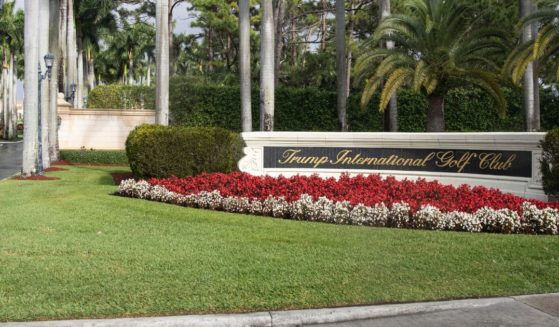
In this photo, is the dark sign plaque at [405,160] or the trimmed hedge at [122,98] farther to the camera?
the trimmed hedge at [122,98]

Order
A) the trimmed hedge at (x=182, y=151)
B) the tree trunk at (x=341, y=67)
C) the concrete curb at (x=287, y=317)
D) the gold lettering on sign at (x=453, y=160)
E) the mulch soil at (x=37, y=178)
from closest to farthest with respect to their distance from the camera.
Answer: the concrete curb at (x=287, y=317)
the gold lettering on sign at (x=453, y=160)
the trimmed hedge at (x=182, y=151)
the mulch soil at (x=37, y=178)
the tree trunk at (x=341, y=67)

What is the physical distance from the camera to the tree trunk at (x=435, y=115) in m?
17.6

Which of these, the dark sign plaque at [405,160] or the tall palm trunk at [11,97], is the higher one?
the tall palm trunk at [11,97]

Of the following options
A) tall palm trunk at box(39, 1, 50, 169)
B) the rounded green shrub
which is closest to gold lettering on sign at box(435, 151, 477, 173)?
the rounded green shrub

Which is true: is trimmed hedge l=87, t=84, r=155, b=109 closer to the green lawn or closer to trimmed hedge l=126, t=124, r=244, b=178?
trimmed hedge l=126, t=124, r=244, b=178

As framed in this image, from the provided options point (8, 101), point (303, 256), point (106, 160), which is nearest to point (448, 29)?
point (303, 256)

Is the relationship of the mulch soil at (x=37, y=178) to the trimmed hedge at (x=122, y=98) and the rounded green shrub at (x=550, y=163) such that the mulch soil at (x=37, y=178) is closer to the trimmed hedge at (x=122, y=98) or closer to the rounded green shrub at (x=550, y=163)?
the rounded green shrub at (x=550, y=163)

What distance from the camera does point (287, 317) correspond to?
15.8 feet

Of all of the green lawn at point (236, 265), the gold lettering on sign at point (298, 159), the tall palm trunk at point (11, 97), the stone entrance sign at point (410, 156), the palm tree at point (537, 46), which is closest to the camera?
the green lawn at point (236, 265)

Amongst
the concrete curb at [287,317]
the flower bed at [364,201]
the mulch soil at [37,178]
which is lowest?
the concrete curb at [287,317]

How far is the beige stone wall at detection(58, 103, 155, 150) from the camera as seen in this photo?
30.5 m

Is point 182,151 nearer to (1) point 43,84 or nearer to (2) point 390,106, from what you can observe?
(1) point 43,84

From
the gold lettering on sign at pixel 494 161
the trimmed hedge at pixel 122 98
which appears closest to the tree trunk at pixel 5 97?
the trimmed hedge at pixel 122 98

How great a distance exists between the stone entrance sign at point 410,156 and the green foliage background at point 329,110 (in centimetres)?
1232
